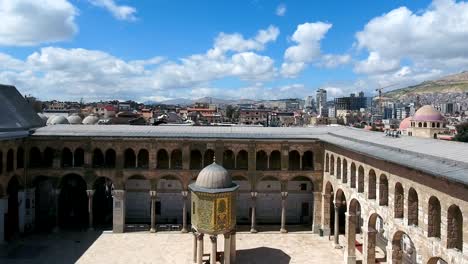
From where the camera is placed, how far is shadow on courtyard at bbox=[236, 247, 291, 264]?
32531 millimetres

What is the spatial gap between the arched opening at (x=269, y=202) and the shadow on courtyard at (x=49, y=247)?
51.4 feet

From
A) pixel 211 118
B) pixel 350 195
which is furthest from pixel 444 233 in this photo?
pixel 211 118

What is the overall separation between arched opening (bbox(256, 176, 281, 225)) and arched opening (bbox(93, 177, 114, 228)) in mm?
15565

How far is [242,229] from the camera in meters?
41.3

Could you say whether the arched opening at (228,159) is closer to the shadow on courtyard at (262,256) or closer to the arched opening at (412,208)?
the shadow on courtyard at (262,256)

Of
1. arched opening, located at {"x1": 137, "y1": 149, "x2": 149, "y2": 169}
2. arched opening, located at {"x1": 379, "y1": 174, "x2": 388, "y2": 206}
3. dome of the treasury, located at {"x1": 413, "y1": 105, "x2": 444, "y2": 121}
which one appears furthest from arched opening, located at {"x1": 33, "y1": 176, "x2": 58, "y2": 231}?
dome of the treasury, located at {"x1": 413, "y1": 105, "x2": 444, "y2": 121}

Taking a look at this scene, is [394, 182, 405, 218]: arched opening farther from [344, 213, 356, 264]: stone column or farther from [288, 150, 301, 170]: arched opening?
[288, 150, 301, 170]: arched opening

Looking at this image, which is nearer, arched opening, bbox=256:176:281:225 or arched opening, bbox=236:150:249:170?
arched opening, bbox=236:150:249:170

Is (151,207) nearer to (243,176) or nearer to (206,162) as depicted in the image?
(206,162)

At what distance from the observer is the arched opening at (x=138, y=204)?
43.1m

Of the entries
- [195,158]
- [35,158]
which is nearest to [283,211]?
[195,158]

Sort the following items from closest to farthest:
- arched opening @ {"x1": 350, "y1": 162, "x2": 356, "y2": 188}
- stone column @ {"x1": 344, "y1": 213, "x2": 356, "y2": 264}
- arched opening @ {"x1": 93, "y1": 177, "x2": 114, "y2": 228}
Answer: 1. arched opening @ {"x1": 350, "y1": 162, "x2": 356, "y2": 188}
2. stone column @ {"x1": 344, "y1": 213, "x2": 356, "y2": 264}
3. arched opening @ {"x1": 93, "y1": 177, "x2": 114, "y2": 228}

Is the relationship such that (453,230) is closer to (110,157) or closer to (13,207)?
(110,157)

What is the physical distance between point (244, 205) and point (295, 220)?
5462 mm
